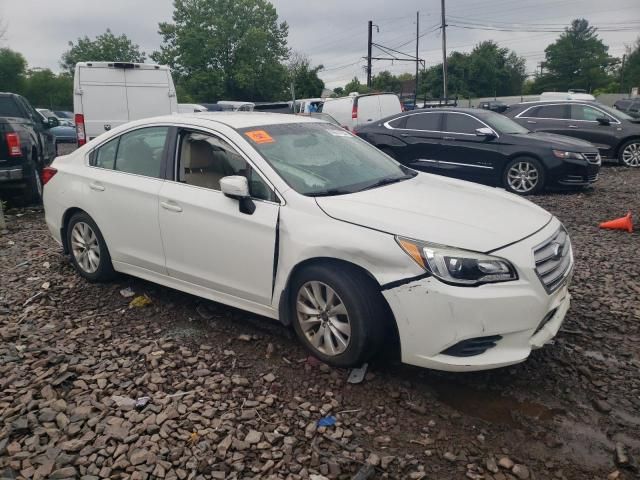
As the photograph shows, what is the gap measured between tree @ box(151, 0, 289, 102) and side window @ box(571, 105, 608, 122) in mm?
42503

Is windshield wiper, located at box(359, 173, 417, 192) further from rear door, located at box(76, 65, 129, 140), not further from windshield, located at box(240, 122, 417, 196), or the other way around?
rear door, located at box(76, 65, 129, 140)

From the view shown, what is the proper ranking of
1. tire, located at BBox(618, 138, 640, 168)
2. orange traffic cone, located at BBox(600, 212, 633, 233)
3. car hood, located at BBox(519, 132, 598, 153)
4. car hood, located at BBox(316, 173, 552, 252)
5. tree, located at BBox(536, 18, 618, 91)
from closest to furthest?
car hood, located at BBox(316, 173, 552, 252) < orange traffic cone, located at BBox(600, 212, 633, 233) < car hood, located at BBox(519, 132, 598, 153) < tire, located at BBox(618, 138, 640, 168) < tree, located at BBox(536, 18, 618, 91)

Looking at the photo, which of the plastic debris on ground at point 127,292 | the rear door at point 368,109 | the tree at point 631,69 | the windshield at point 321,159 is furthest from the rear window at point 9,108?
the tree at point 631,69

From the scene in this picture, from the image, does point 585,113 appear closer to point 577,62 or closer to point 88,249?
point 88,249

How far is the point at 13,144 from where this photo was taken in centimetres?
794

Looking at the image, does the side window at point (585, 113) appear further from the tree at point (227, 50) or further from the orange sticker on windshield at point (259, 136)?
the tree at point (227, 50)

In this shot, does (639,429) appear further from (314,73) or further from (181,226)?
(314,73)

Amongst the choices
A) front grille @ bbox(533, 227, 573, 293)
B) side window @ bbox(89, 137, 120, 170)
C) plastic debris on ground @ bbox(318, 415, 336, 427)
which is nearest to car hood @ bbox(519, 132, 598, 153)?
front grille @ bbox(533, 227, 573, 293)

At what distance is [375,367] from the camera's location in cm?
352

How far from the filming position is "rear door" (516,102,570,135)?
1276cm

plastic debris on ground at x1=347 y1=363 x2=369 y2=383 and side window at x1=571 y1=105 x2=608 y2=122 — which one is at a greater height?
side window at x1=571 y1=105 x2=608 y2=122

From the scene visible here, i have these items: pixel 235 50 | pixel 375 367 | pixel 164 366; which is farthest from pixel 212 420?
pixel 235 50

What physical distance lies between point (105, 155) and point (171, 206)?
47.4 inches

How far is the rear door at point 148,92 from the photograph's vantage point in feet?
37.4
